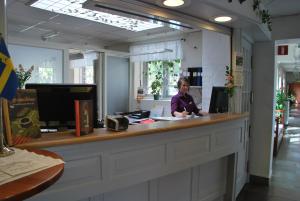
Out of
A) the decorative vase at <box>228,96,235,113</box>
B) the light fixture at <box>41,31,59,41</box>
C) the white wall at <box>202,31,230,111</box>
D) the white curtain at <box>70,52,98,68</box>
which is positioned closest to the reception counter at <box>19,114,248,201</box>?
the decorative vase at <box>228,96,235,113</box>

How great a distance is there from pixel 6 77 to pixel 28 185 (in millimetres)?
563

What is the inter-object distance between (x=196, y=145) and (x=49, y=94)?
1485 millimetres

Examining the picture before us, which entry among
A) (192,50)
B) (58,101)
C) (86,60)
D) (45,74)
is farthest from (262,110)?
(86,60)

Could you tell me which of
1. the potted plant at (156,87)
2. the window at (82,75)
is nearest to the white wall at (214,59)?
the potted plant at (156,87)

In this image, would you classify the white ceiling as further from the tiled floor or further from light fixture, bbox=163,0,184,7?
the tiled floor

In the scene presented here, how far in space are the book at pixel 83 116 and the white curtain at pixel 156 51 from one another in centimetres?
434

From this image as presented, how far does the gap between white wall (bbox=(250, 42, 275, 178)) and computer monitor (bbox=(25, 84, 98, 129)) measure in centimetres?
311

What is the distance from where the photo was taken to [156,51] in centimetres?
630

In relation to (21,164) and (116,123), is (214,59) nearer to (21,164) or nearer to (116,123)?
(116,123)

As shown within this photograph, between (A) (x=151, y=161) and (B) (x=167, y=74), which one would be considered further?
(B) (x=167, y=74)

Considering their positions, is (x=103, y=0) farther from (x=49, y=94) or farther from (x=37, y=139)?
(x=37, y=139)

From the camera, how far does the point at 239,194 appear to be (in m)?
3.80

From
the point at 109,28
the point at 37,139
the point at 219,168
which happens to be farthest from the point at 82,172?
the point at 109,28

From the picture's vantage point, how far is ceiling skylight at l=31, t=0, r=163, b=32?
4074 mm
